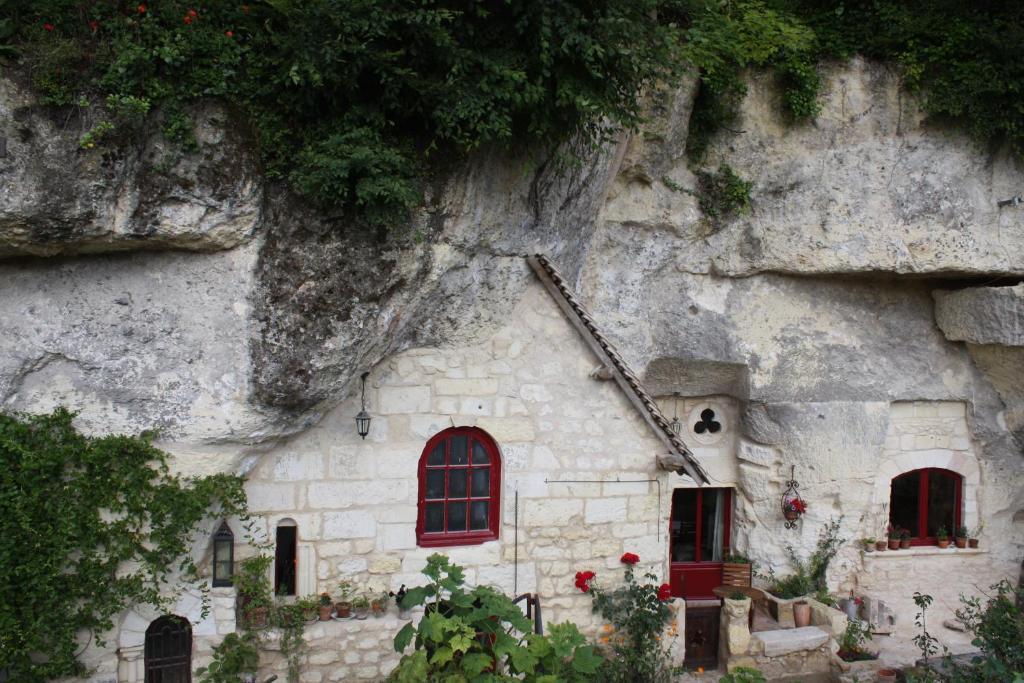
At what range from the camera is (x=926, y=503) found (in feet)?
36.1

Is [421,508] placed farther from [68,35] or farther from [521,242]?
[68,35]

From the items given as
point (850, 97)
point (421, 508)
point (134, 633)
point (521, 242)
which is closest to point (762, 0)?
point (850, 97)

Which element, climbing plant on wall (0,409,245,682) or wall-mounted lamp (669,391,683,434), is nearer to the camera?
climbing plant on wall (0,409,245,682)

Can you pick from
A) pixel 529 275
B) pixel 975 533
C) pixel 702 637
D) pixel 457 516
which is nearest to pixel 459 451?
pixel 457 516

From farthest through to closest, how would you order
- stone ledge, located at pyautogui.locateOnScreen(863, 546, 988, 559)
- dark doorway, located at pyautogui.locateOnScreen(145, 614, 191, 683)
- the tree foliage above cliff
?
1. stone ledge, located at pyautogui.locateOnScreen(863, 546, 988, 559)
2. dark doorway, located at pyautogui.locateOnScreen(145, 614, 191, 683)
3. the tree foliage above cliff

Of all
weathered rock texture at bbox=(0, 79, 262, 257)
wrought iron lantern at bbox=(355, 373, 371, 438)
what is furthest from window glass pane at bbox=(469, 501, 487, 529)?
weathered rock texture at bbox=(0, 79, 262, 257)

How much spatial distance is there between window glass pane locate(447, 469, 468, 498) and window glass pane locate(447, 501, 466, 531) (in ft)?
0.30

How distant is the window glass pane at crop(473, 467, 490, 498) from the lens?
789 cm

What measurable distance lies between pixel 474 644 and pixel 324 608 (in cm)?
212

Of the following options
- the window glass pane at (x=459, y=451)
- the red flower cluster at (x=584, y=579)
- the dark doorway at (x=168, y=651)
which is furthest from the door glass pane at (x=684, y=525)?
the dark doorway at (x=168, y=651)

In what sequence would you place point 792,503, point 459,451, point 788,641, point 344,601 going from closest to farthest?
point 344,601, point 459,451, point 788,641, point 792,503

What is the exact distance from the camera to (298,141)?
6168 millimetres

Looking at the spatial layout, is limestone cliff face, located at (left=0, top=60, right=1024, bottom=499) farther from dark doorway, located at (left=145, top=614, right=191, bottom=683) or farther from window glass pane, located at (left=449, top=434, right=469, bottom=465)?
dark doorway, located at (left=145, top=614, right=191, bottom=683)

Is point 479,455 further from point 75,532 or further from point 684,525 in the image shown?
point 684,525
